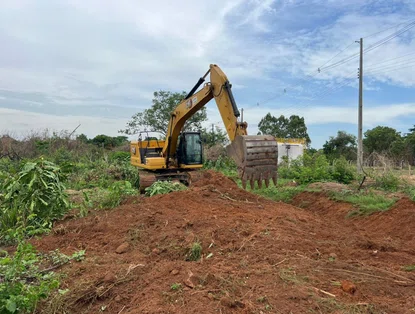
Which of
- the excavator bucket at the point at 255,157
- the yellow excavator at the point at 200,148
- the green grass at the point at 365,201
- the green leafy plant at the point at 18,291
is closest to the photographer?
the green leafy plant at the point at 18,291

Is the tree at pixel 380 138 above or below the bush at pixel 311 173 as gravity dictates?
above

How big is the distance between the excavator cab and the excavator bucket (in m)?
5.13

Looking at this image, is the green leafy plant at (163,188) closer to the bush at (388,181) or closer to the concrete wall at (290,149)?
the bush at (388,181)

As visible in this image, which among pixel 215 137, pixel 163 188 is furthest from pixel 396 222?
pixel 215 137

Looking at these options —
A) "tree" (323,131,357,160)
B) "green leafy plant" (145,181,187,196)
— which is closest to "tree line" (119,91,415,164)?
"tree" (323,131,357,160)

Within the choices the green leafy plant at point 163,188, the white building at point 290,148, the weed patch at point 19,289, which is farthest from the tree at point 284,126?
the weed patch at point 19,289

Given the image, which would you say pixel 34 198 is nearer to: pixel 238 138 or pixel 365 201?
pixel 238 138

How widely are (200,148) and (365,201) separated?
17.5 ft

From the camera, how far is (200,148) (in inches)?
471

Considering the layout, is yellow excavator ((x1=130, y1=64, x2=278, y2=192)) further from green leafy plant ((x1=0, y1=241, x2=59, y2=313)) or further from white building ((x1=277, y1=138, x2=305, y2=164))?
white building ((x1=277, y1=138, x2=305, y2=164))

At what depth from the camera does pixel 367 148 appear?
46.9 meters

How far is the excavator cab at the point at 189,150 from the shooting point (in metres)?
11.8

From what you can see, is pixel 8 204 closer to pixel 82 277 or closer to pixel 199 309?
pixel 82 277

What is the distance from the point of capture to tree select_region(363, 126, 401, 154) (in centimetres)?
4597
